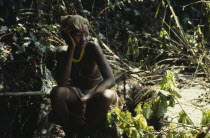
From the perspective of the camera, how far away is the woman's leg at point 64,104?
258 centimetres

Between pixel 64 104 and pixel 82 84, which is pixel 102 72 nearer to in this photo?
pixel 82 84

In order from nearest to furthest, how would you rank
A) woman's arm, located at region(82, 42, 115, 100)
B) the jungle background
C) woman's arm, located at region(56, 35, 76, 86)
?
1. woman's arm, located at region(56, 35, 76, 86)
2. woman's arm, located at region(82, 42, 115, 100)
3. the jungle background

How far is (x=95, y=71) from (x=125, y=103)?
96 cm

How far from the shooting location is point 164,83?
286cm

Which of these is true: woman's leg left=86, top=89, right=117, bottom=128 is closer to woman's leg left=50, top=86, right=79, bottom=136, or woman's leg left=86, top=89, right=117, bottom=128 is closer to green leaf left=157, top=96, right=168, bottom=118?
woman's leg left=50, top=86, right=79, bottom=136

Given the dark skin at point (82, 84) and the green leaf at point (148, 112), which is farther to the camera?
the green leaf at point (148, 112)

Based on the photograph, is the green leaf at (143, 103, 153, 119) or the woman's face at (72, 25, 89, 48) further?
the green leaf at (143, 103, 153, 119)

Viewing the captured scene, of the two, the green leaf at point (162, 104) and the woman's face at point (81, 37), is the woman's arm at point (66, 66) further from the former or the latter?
the green leaf at point (162, 104)

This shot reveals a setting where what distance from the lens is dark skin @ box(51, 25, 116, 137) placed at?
2.60m

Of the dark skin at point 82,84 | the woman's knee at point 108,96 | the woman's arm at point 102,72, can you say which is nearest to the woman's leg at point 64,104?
the dark skin at point 82,84

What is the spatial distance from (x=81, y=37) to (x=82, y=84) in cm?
47

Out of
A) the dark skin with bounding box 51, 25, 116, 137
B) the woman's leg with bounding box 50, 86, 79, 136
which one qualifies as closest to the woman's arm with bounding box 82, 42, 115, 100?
the dark skin with bounding box 51, 25, 116, 137

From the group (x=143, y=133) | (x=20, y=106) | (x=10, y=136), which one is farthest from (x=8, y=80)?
(x=143, y=133)

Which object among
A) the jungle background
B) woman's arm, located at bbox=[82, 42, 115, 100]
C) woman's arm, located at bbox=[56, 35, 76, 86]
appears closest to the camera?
woman's arm, located at bbox=[56, 35, 76, 86]
